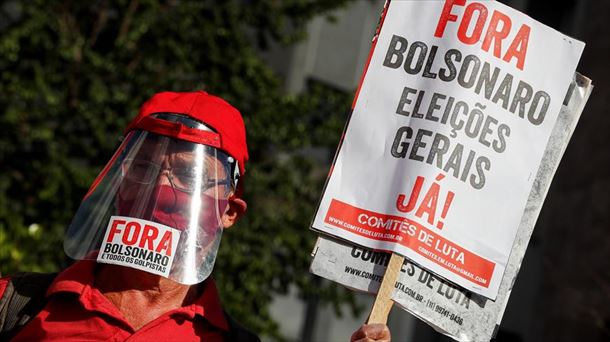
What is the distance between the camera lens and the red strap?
10.6 ft

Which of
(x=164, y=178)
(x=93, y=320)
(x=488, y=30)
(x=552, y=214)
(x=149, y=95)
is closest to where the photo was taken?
(x=93, y=320)

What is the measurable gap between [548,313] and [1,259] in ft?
21.4

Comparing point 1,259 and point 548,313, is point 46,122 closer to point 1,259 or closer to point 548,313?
point 1,259

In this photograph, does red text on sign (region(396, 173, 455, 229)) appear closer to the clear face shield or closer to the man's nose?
the clear face shield

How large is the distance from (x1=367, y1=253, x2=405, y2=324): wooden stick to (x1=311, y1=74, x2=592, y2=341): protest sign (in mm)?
38

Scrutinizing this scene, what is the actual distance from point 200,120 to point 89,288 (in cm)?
62

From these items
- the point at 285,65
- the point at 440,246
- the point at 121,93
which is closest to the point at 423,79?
the point at 440,246

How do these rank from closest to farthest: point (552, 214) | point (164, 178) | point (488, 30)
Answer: point (164, 178)
point (488, 30)
point (552, 214)

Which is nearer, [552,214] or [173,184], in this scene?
[173,184]

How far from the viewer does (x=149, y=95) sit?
792cm

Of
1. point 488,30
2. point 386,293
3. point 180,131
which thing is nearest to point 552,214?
point 488,30

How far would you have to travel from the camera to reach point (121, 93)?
7.82m

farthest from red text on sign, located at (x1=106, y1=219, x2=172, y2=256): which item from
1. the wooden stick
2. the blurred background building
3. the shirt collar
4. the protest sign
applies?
the blurred background building

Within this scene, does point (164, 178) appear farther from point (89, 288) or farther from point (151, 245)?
point (89, 288)
